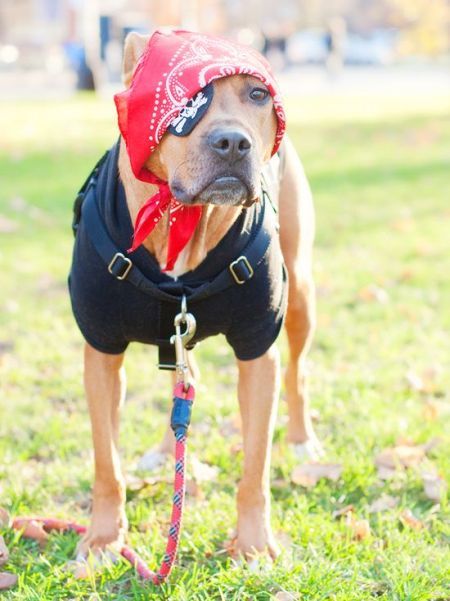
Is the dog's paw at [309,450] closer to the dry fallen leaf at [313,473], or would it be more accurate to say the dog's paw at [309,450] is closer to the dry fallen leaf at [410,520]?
the dry fallen leaf at [313,473]

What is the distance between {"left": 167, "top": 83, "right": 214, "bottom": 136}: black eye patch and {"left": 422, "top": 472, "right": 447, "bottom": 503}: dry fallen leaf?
1844 mm

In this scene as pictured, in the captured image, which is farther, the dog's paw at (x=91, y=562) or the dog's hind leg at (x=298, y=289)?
the dog's hind leg at (x=298, y=289)

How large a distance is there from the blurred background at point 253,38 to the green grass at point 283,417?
545 inches

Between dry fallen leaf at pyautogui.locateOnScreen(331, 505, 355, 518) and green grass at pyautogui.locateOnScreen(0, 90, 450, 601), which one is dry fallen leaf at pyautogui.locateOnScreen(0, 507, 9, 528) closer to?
green grass at pyautogui.locateOnScreen(0, 90, 450, 601)

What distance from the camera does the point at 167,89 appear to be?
2.70m

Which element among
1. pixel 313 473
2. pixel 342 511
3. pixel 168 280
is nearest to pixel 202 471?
pixel 313 473

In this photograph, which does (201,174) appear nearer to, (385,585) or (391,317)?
(385,585)

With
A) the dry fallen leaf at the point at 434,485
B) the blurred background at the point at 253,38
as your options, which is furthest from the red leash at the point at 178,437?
the blurred background at the point at 253,38

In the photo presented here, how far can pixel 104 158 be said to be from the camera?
3354mm

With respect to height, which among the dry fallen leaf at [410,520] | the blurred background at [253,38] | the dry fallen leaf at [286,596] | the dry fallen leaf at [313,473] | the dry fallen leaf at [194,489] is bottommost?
the blurred background at [253,38]

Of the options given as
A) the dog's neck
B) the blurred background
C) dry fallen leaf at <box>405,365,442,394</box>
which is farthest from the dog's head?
the blurred background

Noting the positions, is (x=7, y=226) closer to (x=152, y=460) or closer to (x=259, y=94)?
(x=152, y=460)

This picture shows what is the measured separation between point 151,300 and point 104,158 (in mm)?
645

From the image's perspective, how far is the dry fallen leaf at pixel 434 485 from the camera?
12.0 feet
